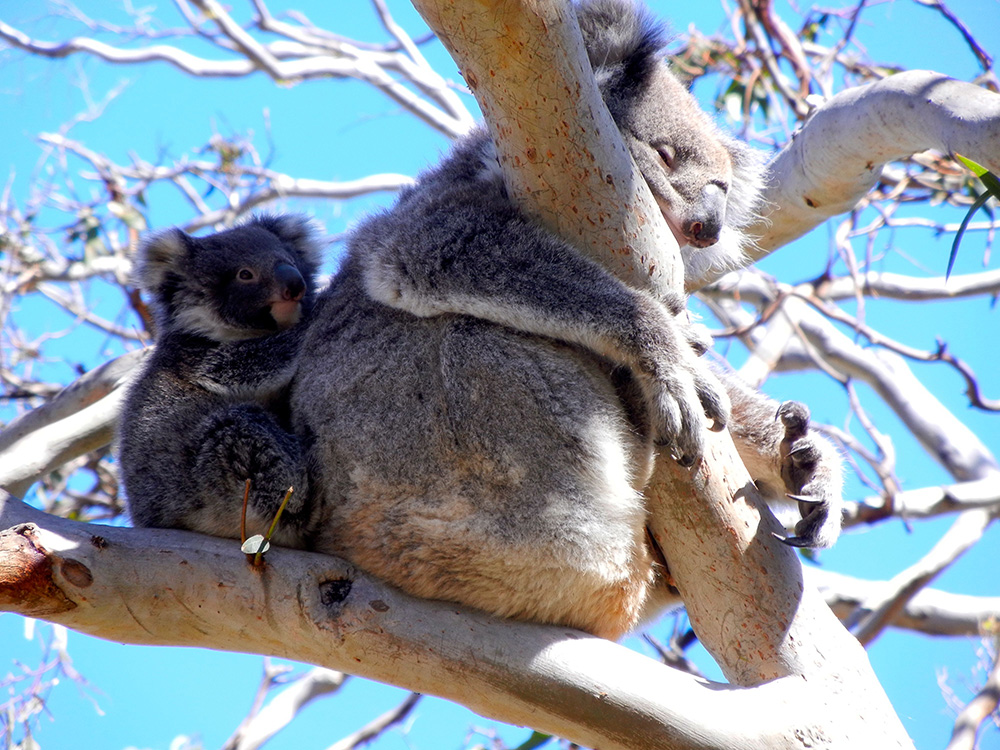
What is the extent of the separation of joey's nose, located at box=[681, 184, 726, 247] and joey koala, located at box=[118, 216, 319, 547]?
3.79 feet

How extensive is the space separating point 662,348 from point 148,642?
1319 millimetres

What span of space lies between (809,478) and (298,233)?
2082 mm

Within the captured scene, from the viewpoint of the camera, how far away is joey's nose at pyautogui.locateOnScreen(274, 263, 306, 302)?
9.48 ft

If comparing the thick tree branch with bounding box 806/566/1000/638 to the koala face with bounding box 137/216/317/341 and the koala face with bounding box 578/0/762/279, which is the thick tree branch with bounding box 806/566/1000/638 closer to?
the koala face with bounding box 578/0/762/279

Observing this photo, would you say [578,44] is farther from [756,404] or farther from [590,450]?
[756,404]

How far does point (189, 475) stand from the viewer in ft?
7.52

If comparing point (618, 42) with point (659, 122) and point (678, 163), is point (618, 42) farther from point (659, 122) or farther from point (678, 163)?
point (678, 163)

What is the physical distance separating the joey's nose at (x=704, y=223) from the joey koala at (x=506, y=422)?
393mm

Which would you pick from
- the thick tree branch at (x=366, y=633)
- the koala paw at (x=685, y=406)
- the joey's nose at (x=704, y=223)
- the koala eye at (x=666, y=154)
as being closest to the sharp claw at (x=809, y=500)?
the koala paw at (x=685, y=406)

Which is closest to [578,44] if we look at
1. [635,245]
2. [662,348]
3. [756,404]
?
[635,245]

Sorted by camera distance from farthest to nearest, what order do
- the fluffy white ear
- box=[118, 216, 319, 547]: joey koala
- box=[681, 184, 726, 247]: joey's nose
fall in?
the fluffy white ear → box=[681, 184, 726, 247]: joey's nose → box=[118, 216, 319, 547]: joey koala

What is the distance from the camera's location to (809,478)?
2.38m

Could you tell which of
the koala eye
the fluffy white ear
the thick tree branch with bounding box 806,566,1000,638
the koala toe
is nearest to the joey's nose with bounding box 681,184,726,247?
the koala eye

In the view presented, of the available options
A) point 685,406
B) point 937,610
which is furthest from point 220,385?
point 937,610
